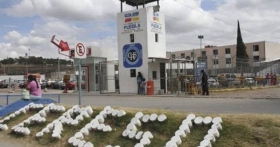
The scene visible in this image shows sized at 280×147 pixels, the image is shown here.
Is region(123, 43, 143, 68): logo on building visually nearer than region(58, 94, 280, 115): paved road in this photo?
No

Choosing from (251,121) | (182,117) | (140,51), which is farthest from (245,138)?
(140,51)

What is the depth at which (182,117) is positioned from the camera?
8773 mm

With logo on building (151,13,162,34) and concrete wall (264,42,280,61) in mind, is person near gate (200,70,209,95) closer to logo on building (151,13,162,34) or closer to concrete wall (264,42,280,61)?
logo on building (151,13,162,34)

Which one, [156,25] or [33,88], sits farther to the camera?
[156,25]

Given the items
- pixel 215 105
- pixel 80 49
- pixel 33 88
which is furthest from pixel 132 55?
pixel 80 49

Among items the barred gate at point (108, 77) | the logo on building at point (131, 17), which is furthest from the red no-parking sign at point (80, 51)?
the barred gate at point (108, 77)

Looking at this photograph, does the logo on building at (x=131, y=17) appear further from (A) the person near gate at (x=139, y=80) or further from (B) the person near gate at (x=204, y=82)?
(B) the person near gate at (x=204, y=82)

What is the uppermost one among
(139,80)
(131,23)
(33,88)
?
(131,23)

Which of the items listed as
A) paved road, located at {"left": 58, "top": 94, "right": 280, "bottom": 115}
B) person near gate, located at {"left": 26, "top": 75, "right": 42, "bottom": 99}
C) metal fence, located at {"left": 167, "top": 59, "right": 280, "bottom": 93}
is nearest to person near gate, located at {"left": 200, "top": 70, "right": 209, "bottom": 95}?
metal fence, located at {"left": 167, "top": 59, "right": 280, "bottom": 93}

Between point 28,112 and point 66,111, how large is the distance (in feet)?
6.15

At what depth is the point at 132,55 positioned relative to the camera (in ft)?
96.3

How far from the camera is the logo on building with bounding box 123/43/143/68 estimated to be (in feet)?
94.8

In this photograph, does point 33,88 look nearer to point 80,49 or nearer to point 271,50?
point 80,49

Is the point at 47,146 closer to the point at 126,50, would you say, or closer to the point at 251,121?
the point at 251,121
